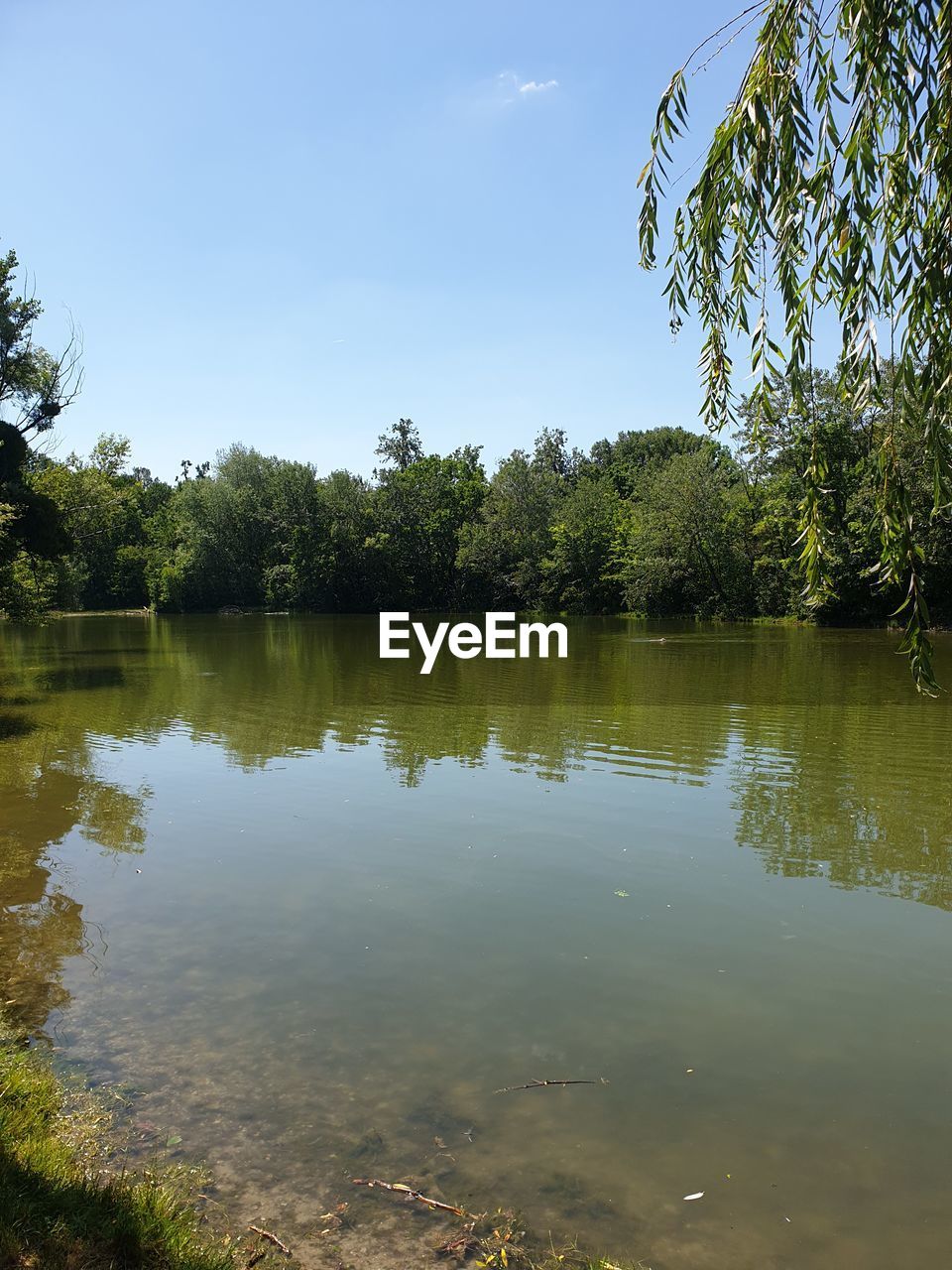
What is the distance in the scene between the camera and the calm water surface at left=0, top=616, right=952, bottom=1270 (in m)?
4.32

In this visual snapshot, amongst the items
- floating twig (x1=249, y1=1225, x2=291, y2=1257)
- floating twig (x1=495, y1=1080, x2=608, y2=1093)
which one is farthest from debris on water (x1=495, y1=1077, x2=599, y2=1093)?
floating twig (x1=249, y1=1225, x2=291, y2=1257)

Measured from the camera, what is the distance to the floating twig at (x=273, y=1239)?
148 inches

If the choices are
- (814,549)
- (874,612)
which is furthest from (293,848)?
(874,612)

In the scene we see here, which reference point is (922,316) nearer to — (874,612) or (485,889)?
(485,889)

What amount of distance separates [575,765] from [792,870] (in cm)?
556

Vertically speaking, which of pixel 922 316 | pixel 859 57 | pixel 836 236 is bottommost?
pixel 922 316

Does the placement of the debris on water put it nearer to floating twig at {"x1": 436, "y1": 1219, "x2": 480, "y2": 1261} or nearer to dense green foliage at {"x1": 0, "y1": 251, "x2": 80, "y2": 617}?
floating twig at {"x1": 436, "y1": 1219, "x2": 480, "y2": 1261}

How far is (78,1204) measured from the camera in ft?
12.1

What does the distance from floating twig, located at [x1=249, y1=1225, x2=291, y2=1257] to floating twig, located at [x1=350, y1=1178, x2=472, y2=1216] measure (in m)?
0.52

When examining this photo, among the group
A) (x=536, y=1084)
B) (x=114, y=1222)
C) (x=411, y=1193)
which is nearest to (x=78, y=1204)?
(x=114, y=1222)

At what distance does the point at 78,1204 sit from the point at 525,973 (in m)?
3.71

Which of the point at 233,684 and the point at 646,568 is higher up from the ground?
the point at 646,568

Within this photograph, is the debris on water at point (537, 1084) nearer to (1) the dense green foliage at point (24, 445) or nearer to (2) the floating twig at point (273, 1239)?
(2) the floating twig at point (273, 1239)

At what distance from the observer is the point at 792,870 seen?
30.2 feet
